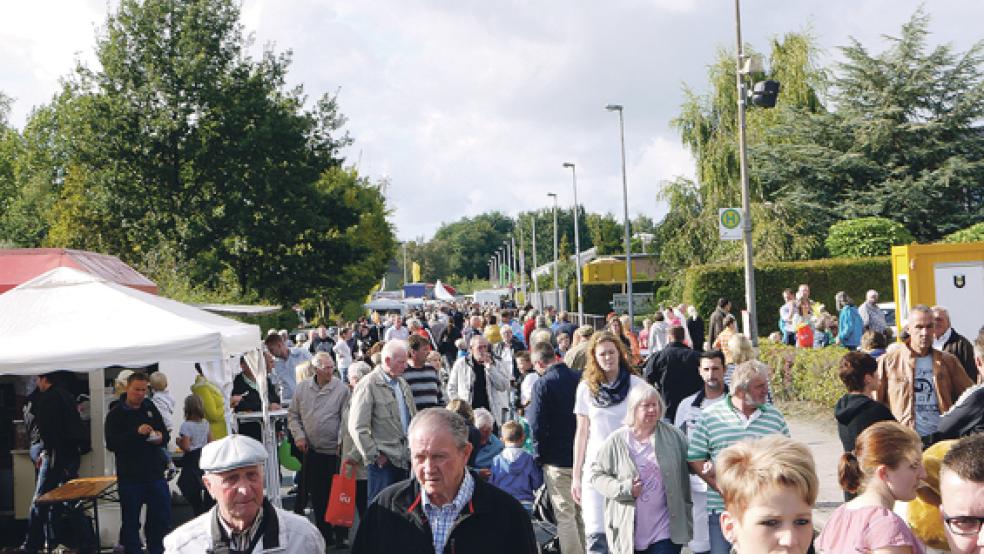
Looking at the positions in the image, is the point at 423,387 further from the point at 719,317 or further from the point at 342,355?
the point at 342,355

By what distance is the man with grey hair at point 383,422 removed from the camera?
8453 mm

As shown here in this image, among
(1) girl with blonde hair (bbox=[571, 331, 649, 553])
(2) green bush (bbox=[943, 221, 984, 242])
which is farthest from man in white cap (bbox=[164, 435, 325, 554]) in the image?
(2) green bush (bbox=[943, 221, 984, 242])

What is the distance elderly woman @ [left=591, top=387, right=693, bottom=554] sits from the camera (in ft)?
20.3

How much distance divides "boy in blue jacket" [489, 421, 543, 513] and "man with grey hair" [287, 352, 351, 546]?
194 centimetres

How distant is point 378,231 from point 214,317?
51967 millimetres

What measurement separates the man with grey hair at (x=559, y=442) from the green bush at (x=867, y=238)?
3118cm

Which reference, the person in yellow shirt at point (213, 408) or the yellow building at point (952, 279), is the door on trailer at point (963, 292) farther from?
the person in yellow shirt at point (213, 408)

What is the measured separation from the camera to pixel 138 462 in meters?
8.80

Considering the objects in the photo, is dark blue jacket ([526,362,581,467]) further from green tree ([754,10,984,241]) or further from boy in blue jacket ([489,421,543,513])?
green tree ([754,10,984,241])

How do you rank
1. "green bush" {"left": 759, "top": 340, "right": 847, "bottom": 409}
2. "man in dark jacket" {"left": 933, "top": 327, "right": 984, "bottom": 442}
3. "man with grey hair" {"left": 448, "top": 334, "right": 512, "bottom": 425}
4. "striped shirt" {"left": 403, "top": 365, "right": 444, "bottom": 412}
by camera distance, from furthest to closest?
1. "green bush" {"left": 759, "top": 340, "right": 847, "bottom": 409}
2. "man with grey hair" {"left": 448, "top": 334, "right": 512, "bottom": 425}
3. "striped shirt" {"left": 403, "top": 365, "right": 444, "bottom": 412}
4. "man in dark jacket" {"left": 933, "top": 327, "right": 984, "bottom": 442}

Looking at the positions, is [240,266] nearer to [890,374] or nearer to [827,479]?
[827,479]

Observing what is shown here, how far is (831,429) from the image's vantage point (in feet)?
51.5

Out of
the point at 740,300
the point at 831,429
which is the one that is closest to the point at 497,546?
the point at 831,429

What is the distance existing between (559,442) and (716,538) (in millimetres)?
1982
